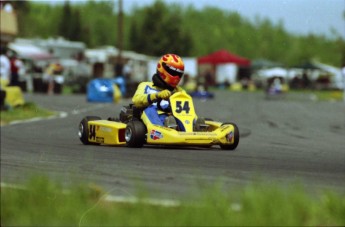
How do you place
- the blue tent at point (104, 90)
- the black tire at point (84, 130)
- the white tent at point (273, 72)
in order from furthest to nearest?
the white tent at point (273, 72) < the black tire at point (84, 130) < the blue tent at point (104, 90)

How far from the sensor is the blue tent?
16.3ft

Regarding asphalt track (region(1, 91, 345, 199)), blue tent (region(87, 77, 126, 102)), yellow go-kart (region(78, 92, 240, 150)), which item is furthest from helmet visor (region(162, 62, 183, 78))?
Answer: asphalt track (region(1, 91, 345, 199))

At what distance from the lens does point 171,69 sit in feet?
15.3

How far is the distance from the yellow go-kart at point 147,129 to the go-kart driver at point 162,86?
0.13 m

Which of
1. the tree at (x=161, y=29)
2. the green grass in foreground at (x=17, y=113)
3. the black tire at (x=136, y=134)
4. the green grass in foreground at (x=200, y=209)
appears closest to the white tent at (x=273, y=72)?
the green grass in foreground at (x=17, y=113)

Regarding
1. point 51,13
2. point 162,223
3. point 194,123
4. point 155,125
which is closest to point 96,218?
point 162,223

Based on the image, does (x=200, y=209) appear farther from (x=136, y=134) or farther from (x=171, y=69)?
(x=136, y=134)

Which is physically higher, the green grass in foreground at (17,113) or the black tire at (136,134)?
the black tire at (136,134)

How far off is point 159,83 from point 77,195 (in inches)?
29.4

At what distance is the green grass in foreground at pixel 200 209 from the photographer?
3914mm

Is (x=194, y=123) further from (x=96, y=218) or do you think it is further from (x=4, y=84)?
(x=4, y=84)

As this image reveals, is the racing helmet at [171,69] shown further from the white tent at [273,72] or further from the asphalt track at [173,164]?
the white tent at [273,72]

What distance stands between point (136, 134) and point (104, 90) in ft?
2.19

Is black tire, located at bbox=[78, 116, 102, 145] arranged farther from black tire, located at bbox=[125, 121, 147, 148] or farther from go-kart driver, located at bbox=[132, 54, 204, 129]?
go-kart driver, located at bbox=[132, 54, 204, 129]
